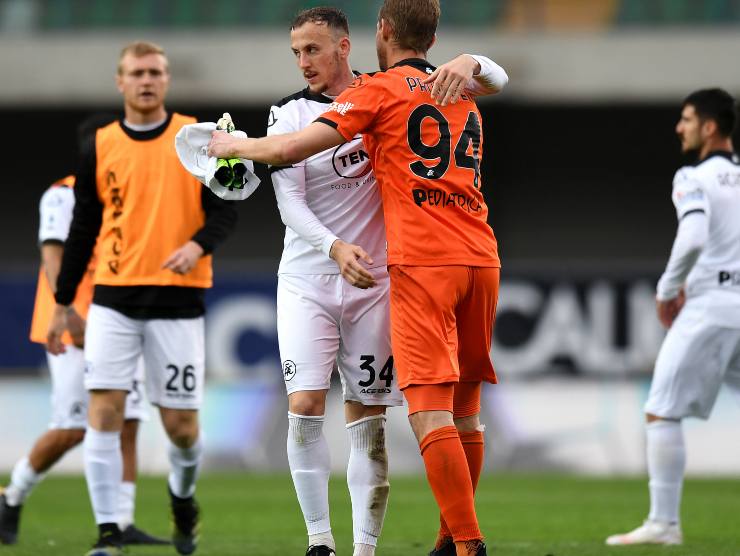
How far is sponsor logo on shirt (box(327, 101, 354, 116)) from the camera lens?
5.31 meters

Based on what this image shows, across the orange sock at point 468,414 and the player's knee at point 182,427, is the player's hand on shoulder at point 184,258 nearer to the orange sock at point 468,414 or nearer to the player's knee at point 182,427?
the player's knee at point 182,427

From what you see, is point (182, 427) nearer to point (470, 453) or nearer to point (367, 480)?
point (367, 480)

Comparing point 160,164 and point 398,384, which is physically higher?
point 160,164

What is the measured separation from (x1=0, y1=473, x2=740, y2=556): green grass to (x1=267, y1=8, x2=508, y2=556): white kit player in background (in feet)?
3.72

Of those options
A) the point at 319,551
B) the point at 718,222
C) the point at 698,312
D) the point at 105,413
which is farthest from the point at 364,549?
the point at 718,222

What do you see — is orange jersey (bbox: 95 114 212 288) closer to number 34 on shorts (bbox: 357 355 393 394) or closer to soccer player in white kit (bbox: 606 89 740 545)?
number 34 on shorts (bbox: 357 355 393 394)

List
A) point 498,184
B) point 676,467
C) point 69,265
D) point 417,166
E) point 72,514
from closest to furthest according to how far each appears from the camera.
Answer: point 417,166, point 69,265, point 676,467, point 72,514, point 498,184

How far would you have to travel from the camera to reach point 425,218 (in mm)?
5363

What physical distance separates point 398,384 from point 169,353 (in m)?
1.72

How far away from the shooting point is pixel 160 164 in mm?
6801

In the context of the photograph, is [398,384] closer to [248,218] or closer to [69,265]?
[69,265]

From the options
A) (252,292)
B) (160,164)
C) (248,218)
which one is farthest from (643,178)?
(160,164)

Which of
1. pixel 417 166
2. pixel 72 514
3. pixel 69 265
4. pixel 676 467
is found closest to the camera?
pixel 417 166

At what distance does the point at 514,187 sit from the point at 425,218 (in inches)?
676
